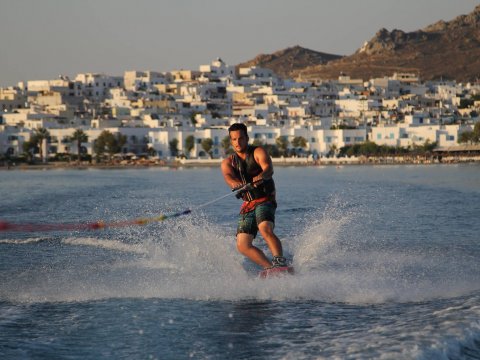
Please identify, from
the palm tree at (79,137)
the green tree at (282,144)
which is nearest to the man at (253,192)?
the green tree at (282,144)

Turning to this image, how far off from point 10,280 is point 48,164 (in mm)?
98690

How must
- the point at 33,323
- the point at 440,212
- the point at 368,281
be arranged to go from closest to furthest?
the point at 33,323
the point at 368,281
the point at 440,212

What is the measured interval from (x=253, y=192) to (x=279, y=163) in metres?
96.5

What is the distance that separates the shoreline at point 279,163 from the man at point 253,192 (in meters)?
91.4

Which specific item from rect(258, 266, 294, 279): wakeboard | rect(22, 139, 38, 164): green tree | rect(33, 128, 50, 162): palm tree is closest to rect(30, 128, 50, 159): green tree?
rect(33, 128, 50, 162): palm tree

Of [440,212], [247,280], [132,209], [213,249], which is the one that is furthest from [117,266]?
[132,209]

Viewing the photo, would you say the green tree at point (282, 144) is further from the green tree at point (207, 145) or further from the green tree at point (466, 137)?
the green tree at point (466, 137)

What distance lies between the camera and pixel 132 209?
1131 inches

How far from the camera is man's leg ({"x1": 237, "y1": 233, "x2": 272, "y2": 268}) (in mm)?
11148

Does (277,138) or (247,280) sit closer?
(247,280)

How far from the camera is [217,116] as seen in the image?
5384 inches

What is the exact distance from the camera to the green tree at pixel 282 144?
11031cm

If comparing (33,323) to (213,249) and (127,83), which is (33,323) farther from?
(127,83)

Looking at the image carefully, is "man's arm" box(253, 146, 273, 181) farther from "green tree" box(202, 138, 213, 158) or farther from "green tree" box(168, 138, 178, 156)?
"green tree" box(168, 138, 178, 156)
